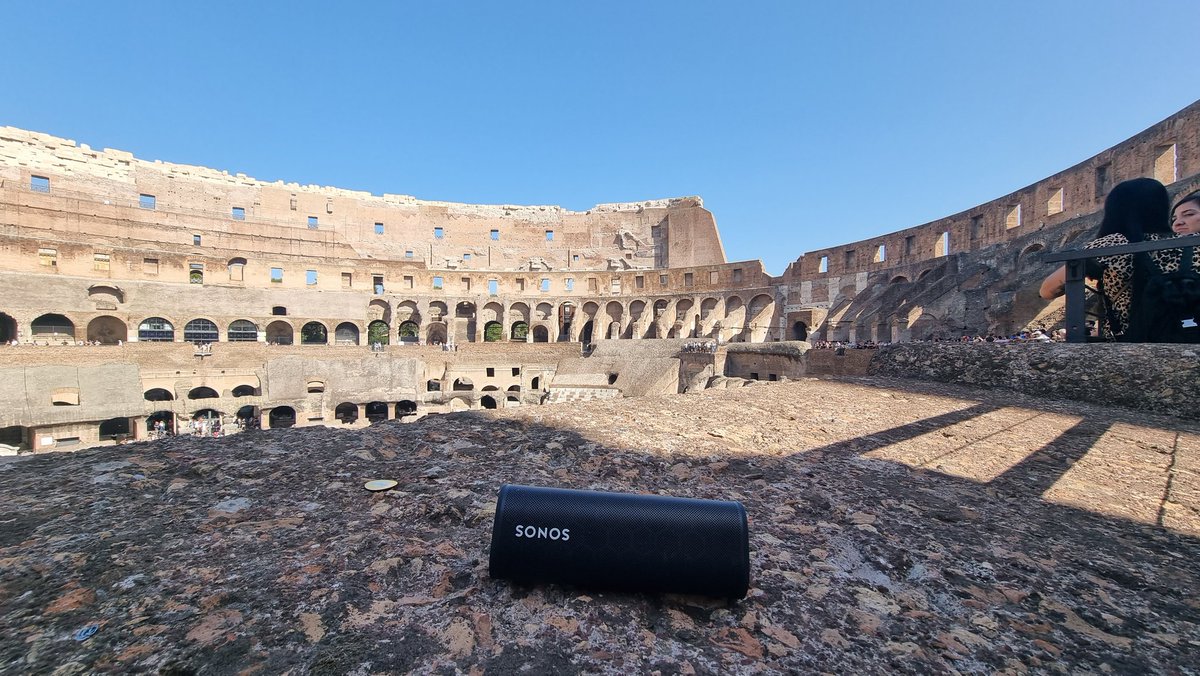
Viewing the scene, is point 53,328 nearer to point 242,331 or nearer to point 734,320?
point 242,331

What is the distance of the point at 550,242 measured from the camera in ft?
123

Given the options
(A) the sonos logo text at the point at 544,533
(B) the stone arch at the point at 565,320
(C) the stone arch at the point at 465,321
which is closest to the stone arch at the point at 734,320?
(B) the stone arch at the point at 565,320

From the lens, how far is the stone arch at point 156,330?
22483 millimetres

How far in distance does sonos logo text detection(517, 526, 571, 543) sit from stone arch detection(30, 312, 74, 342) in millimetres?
30890

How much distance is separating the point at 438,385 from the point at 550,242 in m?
17.8

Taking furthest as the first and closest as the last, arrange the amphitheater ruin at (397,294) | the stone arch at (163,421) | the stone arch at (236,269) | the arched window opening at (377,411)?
1. the stone arch at (236,269)
2. the arched window opening at (377,411)
3. the stone arch at (163,421)
4. the amphitheater ruin at (397,294)

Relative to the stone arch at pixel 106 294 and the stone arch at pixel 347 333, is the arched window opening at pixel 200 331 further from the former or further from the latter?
the stone arch at pixel 347 333

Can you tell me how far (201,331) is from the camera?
75.0 feet

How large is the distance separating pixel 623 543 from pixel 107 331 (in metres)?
34.0

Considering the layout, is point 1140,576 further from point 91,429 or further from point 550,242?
point 550,242

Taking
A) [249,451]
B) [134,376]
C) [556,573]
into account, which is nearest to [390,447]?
[249,451]

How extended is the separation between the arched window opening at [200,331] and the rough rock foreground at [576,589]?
25724 mm

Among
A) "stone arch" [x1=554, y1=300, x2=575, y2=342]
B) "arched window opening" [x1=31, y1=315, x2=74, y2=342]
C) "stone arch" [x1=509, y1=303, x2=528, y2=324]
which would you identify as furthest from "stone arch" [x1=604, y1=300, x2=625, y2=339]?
"arched window opening" [x1=31, y1=315, x2=74, y2=342]

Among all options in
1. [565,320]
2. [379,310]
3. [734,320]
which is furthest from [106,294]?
[734,320]
